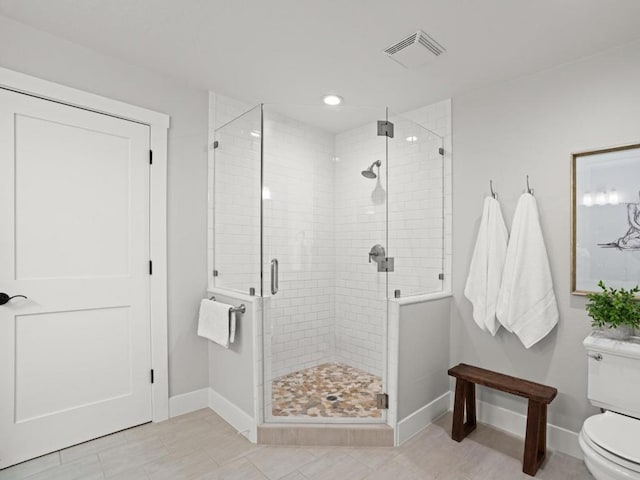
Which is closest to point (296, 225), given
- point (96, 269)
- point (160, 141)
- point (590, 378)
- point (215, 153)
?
point (215, 153)

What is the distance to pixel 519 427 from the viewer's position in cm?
241

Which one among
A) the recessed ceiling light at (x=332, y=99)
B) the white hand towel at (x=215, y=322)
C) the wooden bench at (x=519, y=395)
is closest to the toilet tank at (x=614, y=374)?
the wooden bench at (x=519, y=395)

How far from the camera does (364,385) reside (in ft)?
8.34

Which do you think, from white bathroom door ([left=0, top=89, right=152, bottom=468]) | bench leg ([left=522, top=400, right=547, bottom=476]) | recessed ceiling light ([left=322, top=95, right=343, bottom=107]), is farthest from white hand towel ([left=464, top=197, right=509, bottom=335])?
white bathroom door ([left=0, top=89, right=152, bottom=468])

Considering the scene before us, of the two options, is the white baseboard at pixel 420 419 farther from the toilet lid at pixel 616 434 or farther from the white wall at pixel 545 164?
the toilet lid at pixel 616 434

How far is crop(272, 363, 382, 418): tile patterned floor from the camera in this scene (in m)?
2.36

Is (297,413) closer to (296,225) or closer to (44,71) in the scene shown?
(296,225)

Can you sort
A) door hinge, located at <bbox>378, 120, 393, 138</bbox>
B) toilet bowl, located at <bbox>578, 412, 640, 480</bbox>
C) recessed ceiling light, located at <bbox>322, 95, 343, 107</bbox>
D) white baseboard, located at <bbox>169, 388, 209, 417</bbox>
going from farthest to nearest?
1. recessed ceiling light, located at <bbox>322, 95, 343, 107</bbox>
2. white baseboard, located at <bbox>169, 388, 209, 417</bbox>
3. door hinge, located at <bbox>378, 120, 393, 138</bbox>
4. toilet bowl, located at <bbox>578, 412, 640, 480</bbox>

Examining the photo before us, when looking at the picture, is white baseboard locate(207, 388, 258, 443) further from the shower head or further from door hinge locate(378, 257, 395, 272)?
the shower head

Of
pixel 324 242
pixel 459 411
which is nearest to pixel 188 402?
pixel 324 242

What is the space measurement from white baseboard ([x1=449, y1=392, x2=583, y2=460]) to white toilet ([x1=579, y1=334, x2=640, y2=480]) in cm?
43

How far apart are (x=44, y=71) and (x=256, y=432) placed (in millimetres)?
2536

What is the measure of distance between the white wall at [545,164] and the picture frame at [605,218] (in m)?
0.06

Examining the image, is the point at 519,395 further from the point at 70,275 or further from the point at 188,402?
the point at 70,275
